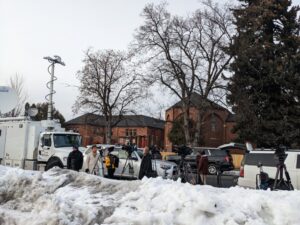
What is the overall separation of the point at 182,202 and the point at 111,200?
4.69 ft

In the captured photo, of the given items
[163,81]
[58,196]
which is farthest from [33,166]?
[163,81]

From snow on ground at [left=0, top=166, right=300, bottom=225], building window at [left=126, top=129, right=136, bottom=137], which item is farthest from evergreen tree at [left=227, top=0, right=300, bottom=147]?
building window at [left=126, top=129, right=136, bottom=137]

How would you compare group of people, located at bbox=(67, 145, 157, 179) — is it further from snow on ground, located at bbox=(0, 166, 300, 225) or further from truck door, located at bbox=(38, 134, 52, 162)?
snow on ground, located at bbox=(0, 166, 300, 225)

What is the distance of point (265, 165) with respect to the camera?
16062 millimetres

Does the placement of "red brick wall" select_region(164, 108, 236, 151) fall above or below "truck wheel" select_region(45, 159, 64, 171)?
above

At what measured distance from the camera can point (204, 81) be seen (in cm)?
4716

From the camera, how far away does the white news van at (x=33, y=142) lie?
2181cm

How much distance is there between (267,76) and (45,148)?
22.9 m

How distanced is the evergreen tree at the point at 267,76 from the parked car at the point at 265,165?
2093cm

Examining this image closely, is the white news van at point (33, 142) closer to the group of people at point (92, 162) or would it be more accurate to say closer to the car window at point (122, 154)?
the car window at point (122, 154)

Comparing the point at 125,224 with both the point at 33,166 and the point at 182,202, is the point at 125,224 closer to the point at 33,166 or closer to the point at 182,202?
the point at 182,202

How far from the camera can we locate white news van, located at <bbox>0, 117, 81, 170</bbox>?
21.8 metres

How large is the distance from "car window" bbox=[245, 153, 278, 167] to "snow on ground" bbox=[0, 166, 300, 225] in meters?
8.48

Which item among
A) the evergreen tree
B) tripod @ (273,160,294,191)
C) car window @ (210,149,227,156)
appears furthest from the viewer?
the evergreen tree
